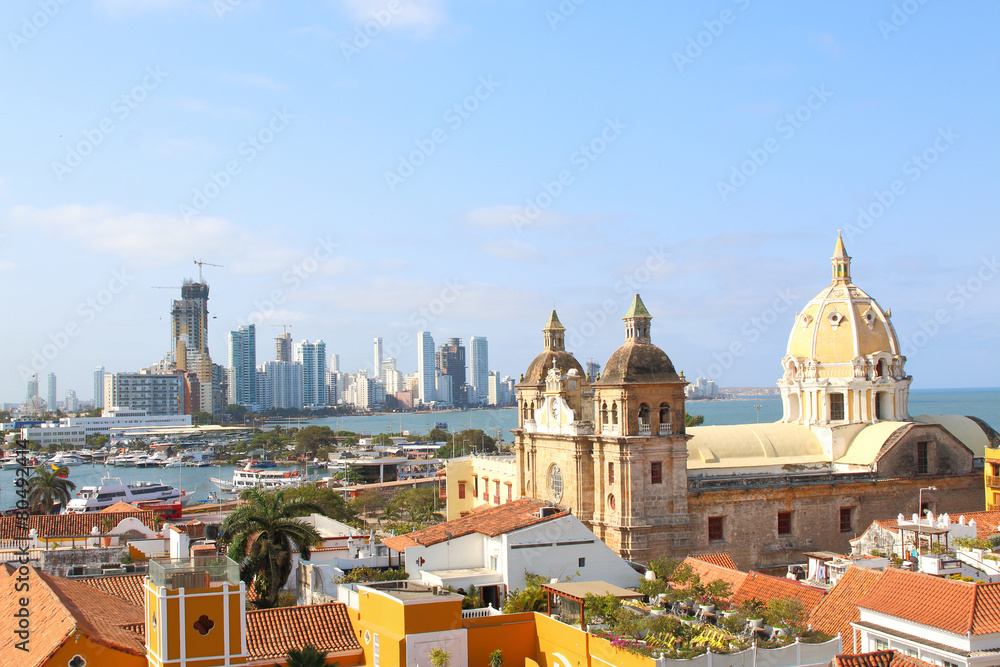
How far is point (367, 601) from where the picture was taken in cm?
2317

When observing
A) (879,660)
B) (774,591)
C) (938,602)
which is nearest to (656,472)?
(774,591)

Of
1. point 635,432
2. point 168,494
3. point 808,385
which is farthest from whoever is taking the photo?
point 168,494

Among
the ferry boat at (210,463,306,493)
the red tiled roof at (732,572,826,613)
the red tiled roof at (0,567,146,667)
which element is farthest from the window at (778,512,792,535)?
the ferry boat at (210,463,306,493)

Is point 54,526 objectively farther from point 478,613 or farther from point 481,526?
point 478,613

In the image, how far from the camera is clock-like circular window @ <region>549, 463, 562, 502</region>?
144 ft

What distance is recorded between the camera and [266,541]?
2805 cm

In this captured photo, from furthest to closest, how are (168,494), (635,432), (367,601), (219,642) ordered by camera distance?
(168,494) → (635,432) → (367,601) → (219,642)

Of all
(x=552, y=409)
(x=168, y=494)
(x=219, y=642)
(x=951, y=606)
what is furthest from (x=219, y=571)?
(x=168, y=494)

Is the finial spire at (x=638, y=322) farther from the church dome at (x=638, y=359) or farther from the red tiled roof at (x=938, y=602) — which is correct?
the red tiled roof at (x=938, y=602)

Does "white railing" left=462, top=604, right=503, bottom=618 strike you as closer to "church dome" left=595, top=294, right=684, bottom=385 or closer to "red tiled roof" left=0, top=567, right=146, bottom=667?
"red tiled roof" left=0, top=567, right=146, bottom=667

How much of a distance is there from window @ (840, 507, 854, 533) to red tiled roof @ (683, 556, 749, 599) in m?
14.4

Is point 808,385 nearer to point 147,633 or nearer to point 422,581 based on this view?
point 422,581

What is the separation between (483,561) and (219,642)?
1084 cm

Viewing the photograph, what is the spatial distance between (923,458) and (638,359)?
49.7 ft
